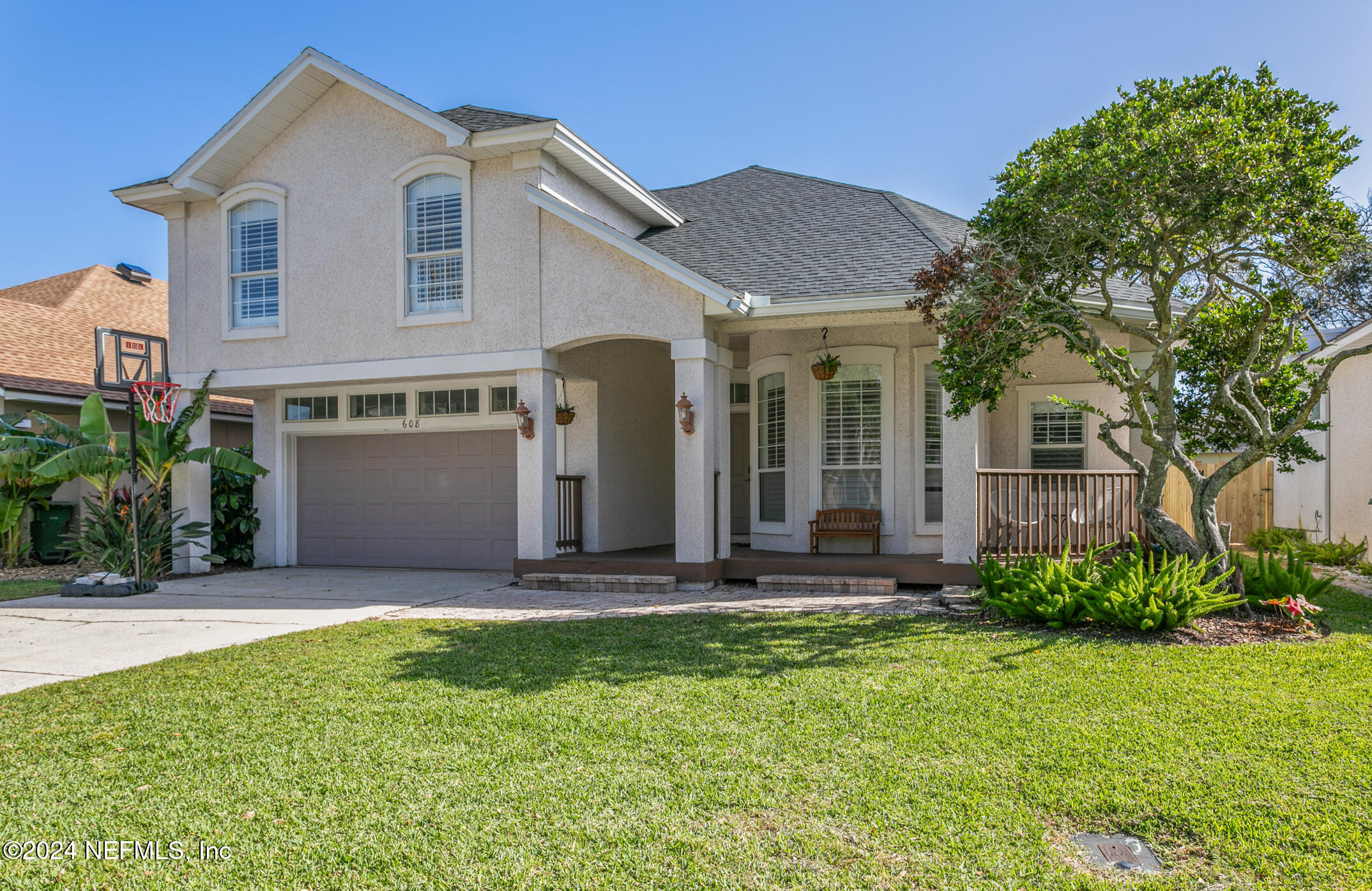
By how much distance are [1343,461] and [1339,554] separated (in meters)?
2.23

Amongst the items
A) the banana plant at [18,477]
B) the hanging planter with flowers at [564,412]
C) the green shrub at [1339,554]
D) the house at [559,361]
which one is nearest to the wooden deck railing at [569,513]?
the house at [559,361]

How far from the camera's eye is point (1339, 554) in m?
12.5

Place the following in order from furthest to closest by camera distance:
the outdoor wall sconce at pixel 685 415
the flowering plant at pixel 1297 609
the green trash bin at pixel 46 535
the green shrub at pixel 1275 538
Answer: the green trash bin at pixel 46 535, the green shrub at pixel 1275 538, the outdoor wall sconce at pixel 685 415, the flowering plant at pixel 1297 609

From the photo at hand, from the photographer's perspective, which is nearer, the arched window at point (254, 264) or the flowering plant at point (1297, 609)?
the flowering plant at point (1297, 609)

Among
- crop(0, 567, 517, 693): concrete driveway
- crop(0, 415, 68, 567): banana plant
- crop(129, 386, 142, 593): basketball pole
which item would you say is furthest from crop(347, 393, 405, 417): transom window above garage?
crop(0, 415, 68, 567): banana plant

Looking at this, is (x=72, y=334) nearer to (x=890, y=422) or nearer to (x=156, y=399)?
(x=156, y=399)

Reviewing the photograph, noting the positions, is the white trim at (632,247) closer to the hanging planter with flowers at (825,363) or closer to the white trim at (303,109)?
the white trim at (303,109)

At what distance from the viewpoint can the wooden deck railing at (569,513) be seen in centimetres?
1207

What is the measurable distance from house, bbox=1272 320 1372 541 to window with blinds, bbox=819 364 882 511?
5.99 m

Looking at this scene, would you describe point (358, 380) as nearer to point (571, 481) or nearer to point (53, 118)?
point (571, 481)

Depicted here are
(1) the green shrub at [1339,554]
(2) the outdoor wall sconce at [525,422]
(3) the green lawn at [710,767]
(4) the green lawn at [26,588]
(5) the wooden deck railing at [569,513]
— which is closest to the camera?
(3) the green lawn at [710,767]

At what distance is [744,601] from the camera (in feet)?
31.5

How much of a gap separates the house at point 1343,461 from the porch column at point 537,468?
10116mm

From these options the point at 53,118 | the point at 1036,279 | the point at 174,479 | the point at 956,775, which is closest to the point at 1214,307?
the point at 1036,279
